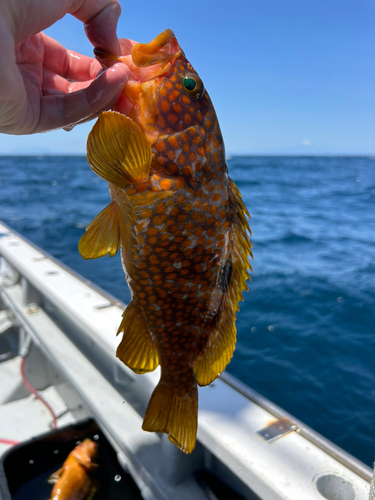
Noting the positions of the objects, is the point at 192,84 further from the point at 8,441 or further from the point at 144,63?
the point at 8,441

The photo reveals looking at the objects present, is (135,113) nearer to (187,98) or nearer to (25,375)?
(187,98)

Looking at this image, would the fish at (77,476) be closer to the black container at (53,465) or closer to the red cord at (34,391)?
the black container at (53,465)

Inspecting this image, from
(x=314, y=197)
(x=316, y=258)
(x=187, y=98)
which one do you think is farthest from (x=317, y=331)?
(x=314, y=197)

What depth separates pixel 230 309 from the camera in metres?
1.48

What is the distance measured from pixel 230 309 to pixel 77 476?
6.45 feet

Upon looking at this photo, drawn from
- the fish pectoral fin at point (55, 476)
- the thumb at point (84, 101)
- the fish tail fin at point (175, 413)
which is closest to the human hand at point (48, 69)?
the thumb at point (84, 101)

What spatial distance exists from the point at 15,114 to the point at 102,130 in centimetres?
35

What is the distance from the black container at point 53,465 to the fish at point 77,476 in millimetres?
49

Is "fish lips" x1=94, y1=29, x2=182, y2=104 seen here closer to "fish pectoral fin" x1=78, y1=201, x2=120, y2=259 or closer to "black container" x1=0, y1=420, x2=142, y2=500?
"fish pectoral fin" x1=78, y1=201, x2=120, y2=259

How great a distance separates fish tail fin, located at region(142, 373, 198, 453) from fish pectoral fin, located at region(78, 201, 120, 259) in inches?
22.2

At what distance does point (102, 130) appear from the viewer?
1115mm

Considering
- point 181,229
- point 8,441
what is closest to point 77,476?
point 8,441

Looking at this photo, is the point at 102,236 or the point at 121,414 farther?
the point at 121,414

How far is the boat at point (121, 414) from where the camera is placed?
1953mm
